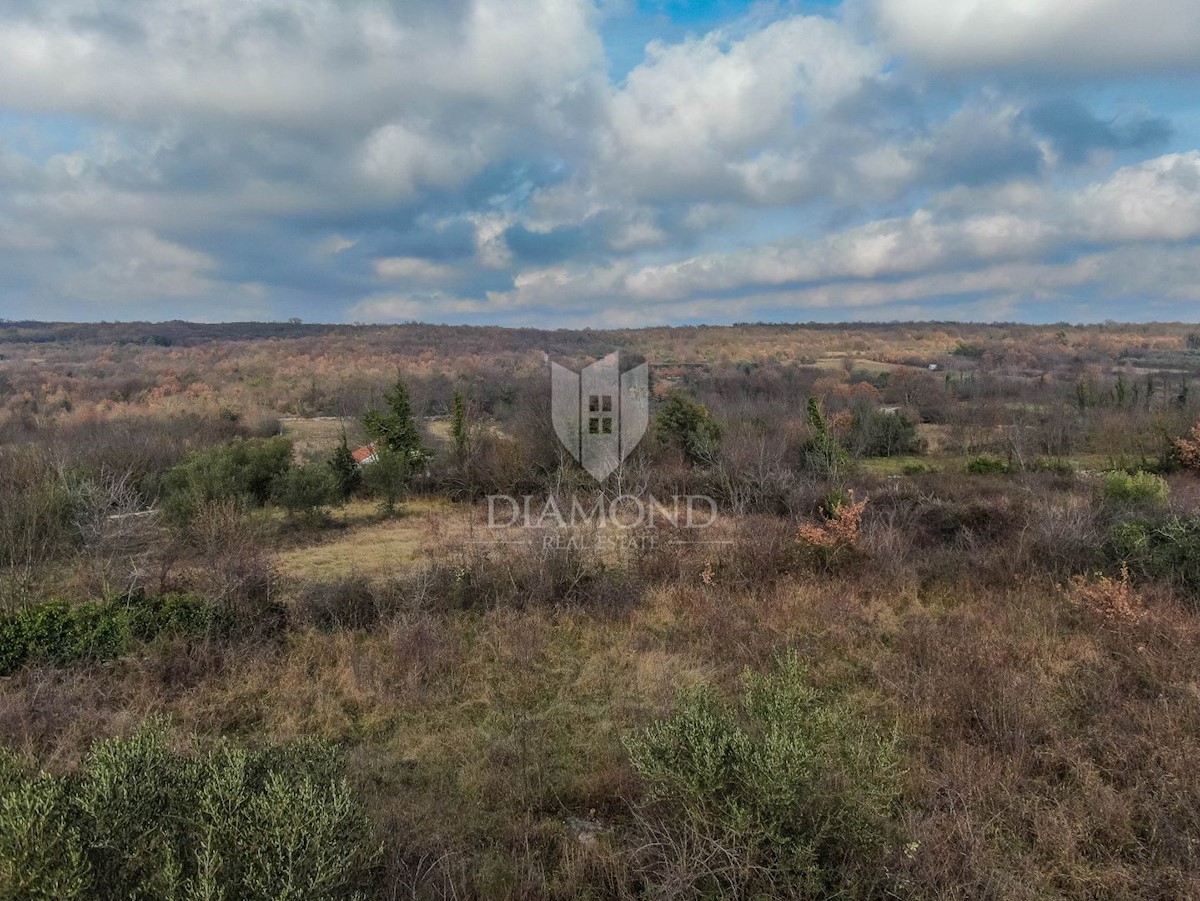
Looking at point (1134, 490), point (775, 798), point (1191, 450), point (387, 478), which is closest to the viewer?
point (775, 798)

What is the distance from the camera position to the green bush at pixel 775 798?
277 centimetres

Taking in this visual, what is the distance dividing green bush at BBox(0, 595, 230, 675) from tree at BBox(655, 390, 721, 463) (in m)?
12.4

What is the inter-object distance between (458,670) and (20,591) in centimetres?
500

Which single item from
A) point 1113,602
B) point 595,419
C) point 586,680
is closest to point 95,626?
point 586,680

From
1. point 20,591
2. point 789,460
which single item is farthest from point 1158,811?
point 789,460

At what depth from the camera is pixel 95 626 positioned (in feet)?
20.5

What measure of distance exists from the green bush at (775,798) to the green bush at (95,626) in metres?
5.54

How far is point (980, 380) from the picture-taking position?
128 feet

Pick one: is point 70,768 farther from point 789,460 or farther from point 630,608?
point 789,460

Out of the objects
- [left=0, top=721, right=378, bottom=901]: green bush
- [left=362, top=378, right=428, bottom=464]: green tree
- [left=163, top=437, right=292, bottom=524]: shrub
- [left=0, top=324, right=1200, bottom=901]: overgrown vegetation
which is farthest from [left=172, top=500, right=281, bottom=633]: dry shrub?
[left=362, top=378, right=428, bottom=464]: green tree

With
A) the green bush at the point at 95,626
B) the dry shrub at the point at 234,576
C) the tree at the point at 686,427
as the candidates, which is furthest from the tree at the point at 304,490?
the tree at the point at 686,427

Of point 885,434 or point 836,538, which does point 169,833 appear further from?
point 885,434

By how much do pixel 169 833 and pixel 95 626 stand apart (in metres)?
5.35

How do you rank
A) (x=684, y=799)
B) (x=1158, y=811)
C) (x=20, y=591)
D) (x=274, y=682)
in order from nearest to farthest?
1. (x=684, y=799)
2. (x=1158, y=811)
3. (x=274, y=682)
4. (x=20, y=591)
